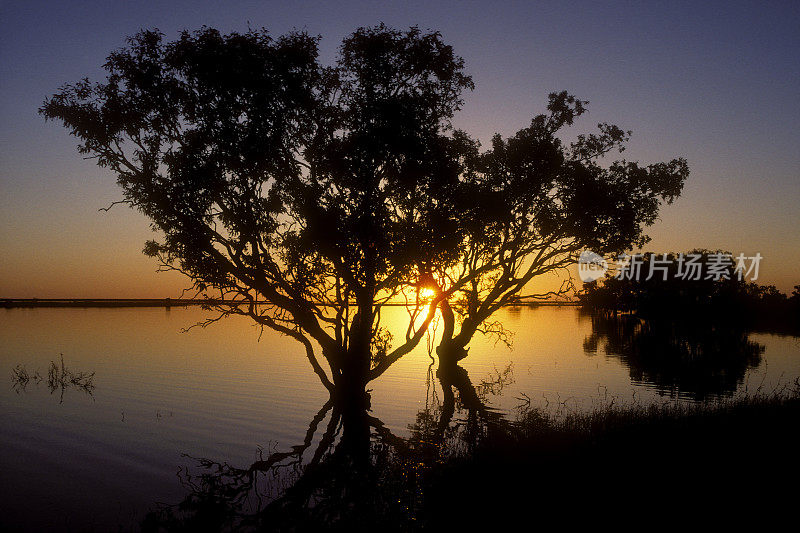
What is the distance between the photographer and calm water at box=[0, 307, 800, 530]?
1498 cm

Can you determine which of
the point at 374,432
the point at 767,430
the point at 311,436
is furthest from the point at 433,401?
the point at 767,430

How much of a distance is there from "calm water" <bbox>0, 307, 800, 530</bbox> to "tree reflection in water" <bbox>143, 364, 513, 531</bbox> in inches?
33.2

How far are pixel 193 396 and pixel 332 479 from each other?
16643 mm

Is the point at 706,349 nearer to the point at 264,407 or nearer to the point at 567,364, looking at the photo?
the point at 567,364

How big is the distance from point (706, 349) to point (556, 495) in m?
54.4

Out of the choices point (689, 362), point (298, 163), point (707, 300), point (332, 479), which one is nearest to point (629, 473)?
point (332, 479)

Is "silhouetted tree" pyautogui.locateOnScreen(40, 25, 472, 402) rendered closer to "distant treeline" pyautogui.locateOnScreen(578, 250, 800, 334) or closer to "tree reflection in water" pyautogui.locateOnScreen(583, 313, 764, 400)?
"tree reflection in water" pyautogui.locateOnScreen(583, 313, 764, 400)

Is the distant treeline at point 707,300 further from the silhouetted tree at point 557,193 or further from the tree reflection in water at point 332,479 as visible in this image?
the tree reflection in water at point 332,479

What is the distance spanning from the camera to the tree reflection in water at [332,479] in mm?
11953

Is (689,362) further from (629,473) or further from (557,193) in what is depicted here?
(629,473)

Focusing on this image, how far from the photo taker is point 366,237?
71.7 feet

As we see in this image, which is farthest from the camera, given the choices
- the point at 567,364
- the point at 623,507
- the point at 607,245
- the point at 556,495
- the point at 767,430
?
the point at 567,364

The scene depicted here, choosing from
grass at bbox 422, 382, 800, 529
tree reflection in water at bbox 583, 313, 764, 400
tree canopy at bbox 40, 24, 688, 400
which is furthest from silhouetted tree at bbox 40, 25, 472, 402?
tree reflection in water at bbox 583, 313, 764, 400

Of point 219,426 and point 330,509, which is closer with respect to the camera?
point 330,509
